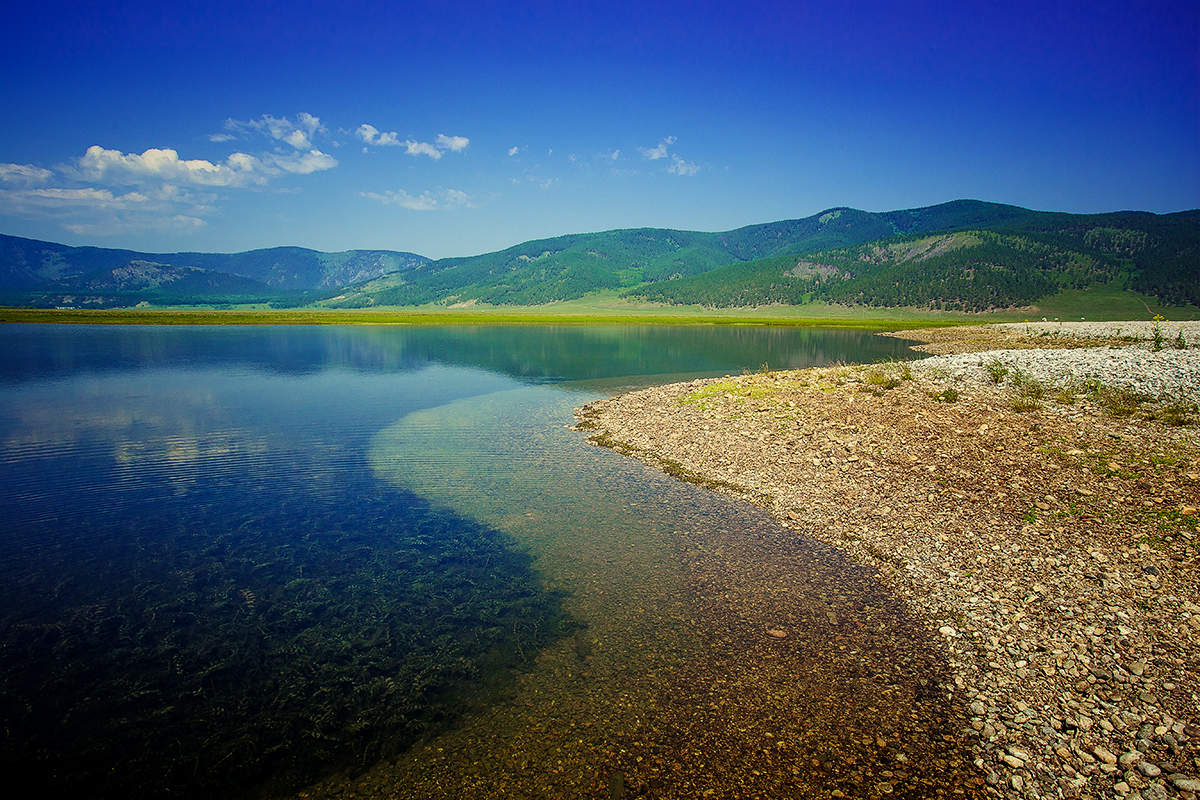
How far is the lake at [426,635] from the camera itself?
22.9 feet

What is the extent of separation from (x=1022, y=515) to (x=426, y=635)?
13.5 meters

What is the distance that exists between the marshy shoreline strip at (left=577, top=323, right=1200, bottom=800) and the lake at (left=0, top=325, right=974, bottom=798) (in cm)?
104

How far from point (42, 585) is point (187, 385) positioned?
31192 millimetres

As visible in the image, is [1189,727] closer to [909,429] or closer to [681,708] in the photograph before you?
[681,708]

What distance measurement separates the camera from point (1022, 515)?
1346cm

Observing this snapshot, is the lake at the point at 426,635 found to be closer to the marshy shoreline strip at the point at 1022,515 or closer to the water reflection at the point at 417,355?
the marshy shoreline strip at the point at 1022,515

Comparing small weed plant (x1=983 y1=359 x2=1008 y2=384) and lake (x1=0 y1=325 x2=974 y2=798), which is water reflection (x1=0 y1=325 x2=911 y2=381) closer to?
small weed plant (x1=983 y1=359 x2=1008 y2=384)

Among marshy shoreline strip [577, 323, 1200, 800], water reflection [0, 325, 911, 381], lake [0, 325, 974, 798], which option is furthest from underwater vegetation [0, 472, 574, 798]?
water reflection [0, 325, 911, 381]

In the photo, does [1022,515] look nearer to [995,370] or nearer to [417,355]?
[995,370]

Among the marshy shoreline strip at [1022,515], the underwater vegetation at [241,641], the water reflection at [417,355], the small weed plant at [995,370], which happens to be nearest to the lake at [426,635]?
the underwater vegetation at [241,641]

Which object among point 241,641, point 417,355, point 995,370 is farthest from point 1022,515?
point 417,355

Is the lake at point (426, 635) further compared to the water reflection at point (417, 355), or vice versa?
the water reflection at point (417, 355)

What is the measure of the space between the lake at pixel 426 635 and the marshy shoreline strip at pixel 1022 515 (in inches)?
40.9

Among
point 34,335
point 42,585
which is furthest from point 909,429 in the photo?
point 34,335
